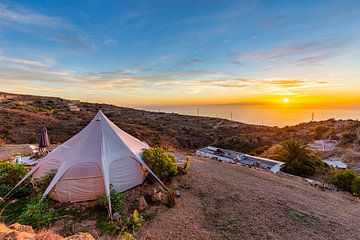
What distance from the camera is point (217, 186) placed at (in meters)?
7.87

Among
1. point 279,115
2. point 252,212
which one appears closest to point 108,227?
point 252,212

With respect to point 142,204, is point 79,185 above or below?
above

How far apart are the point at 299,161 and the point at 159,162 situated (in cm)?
891

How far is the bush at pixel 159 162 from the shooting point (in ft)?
24.7

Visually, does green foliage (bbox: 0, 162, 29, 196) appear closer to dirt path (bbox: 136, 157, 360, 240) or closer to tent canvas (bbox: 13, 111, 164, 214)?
tent canvas (bbox: 13, 111, 164, 214)

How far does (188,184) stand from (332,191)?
6.17 m

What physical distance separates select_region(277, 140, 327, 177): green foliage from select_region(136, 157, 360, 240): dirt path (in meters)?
3.23

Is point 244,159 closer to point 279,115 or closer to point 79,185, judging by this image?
point 79,185

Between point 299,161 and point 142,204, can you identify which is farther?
point 299,161

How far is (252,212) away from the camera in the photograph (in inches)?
240

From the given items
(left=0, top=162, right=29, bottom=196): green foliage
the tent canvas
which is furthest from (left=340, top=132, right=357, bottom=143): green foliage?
(left=0, top=162, right=29, bottom=196): green foliage

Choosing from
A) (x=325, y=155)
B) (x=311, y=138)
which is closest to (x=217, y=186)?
(x=325, y=155)

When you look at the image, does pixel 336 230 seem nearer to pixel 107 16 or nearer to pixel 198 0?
pixel 198 0

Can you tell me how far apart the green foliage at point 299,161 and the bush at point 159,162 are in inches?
310
